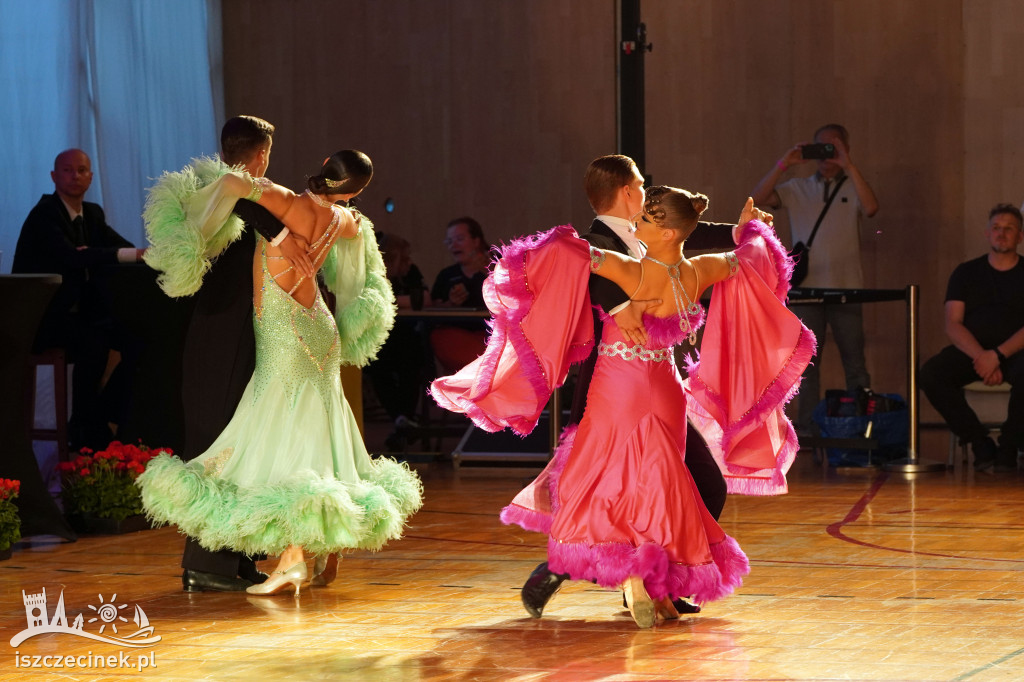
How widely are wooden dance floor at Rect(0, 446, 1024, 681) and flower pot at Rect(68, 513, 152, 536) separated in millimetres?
→ 64

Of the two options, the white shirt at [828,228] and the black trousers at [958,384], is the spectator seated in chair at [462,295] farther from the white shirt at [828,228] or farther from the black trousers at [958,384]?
the black trousers at [958,384]

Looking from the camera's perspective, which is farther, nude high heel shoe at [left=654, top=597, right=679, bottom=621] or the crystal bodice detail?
the crystal bodice detail

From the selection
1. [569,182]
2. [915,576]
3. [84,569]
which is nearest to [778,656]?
[915,576]

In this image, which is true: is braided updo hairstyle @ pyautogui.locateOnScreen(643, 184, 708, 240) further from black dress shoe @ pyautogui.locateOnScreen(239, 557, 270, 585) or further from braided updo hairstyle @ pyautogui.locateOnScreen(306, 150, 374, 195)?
black dress shoe @ pyautogui.locateOnScreen(239, 557, 270, 585)

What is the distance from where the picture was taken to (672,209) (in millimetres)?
3959

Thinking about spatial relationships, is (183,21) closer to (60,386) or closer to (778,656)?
(60,386)

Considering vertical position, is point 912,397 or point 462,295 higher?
point 462,295

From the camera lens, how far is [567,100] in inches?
403

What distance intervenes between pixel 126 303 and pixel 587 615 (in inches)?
139

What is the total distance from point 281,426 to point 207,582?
563 millimetres

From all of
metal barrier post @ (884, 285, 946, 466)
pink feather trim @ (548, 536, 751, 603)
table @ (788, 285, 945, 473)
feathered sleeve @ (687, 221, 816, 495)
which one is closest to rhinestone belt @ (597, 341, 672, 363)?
feathered sleeve @ (687, 221, 816, 495)

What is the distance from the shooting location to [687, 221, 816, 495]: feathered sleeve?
4.20 metres

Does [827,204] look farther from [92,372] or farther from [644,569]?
[644,569]

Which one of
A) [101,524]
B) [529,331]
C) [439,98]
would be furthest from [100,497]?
[439,98]
